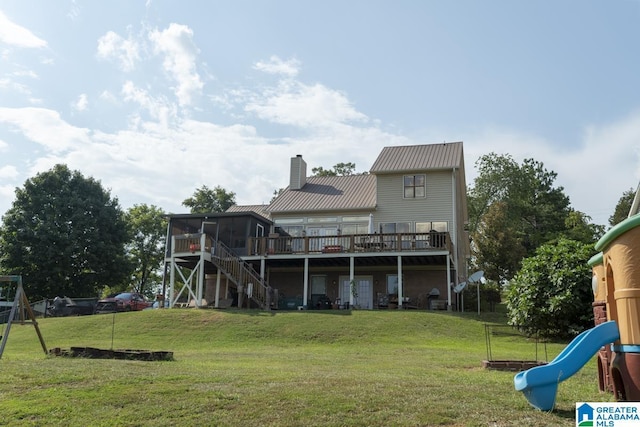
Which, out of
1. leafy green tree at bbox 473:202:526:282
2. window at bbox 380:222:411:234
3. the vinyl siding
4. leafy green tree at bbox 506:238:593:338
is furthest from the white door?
leafy green tree at bbox 473:202:526:282

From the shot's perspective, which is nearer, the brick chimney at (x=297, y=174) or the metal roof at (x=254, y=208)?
the brick chimney at (x=297, y=174)

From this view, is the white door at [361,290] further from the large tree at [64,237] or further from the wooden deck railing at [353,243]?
the large tree at [64,237]

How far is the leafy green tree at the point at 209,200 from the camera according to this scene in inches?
1837

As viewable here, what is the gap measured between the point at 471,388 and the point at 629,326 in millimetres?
2269

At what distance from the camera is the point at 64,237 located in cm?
3572

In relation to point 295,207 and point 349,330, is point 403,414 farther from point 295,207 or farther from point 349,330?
point 295,207

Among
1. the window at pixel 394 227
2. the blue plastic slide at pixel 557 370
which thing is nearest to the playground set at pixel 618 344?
the blue plastic slide at pixel 557 370

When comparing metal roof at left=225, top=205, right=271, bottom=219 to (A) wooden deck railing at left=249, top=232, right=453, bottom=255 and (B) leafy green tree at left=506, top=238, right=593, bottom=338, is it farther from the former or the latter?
(B) leafy green tree at left=506, top=238, right=593, bottom=338

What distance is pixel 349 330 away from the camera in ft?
58.1

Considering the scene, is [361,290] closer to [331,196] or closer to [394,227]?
[394,227]

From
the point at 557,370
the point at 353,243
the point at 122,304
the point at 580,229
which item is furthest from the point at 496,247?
the point at 557,370

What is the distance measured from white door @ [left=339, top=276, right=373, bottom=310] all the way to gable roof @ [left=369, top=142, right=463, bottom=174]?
17.5 ft

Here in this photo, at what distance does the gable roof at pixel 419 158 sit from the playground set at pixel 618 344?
2007 cm

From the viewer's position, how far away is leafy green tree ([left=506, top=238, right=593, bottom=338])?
15.7 meters
